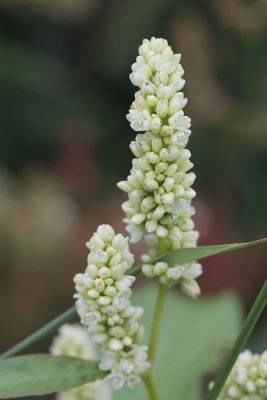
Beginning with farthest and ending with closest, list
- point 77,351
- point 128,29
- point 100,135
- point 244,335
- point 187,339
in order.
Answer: point 100,135 → point 128,29 → point 187,339 → point 77,351 → point 244,335

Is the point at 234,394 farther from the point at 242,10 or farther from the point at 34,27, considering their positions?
the point at 34,27

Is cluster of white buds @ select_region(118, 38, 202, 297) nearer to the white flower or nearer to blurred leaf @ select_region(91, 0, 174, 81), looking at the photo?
the white flower

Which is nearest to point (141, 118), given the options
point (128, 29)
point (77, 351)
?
point (77, 351)

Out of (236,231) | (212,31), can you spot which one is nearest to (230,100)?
(212,31)

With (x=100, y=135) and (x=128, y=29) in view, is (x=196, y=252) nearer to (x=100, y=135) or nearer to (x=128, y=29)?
(x=128, y=29)

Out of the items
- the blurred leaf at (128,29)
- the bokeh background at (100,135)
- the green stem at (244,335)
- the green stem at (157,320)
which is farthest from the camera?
the blurred leaf at (128,29)

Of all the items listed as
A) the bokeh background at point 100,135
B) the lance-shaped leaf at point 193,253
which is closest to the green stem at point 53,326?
the lance-shaped leaf at point 193,253

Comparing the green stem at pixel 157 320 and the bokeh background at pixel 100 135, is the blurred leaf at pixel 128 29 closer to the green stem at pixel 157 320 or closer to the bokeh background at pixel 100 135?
the bokeh background at pixel 100 135
